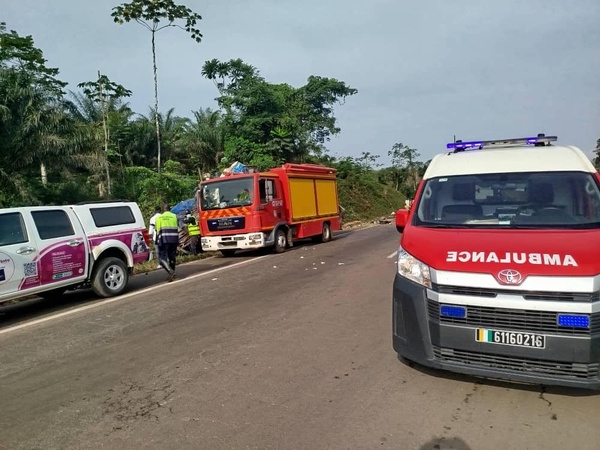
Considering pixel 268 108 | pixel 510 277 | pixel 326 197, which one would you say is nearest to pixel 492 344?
pixel 510 277

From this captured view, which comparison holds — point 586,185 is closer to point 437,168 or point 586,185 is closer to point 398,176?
point 437,168

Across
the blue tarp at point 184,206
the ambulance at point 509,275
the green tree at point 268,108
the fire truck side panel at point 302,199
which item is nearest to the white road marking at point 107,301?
the fire truck side panel at point 302,199

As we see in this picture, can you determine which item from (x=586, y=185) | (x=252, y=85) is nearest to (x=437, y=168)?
(x=586, y=185)

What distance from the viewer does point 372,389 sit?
4.32 m

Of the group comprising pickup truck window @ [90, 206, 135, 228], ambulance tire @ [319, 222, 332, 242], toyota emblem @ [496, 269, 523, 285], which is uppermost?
pickup truck window @ [90, 206, 135, 228]

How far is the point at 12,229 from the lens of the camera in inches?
307

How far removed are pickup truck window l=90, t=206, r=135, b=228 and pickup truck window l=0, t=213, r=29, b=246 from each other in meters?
1.39

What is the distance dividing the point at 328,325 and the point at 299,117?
2870 centimetres

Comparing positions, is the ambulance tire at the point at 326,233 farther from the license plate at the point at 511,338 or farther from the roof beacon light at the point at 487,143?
the license plate at the point at 511,338

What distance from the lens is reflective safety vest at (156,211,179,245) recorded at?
11.1 meters

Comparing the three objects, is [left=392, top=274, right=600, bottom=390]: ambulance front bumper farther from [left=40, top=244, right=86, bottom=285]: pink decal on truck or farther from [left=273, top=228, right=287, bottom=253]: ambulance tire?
[left=273, top=228, right=287, bottom=253]: ambulance tire

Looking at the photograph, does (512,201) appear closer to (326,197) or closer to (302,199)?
(302,199)

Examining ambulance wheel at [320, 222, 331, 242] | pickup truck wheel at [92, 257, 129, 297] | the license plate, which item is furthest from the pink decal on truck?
ambulance wheel at [320, 222, 331, 242]

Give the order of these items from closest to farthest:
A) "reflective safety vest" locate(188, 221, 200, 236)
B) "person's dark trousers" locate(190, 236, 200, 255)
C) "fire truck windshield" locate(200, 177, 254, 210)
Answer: "fire truck windshield" locate(200, 177, 254, 210), "reflective safety vest" locate(188, 221, 200, 236), "person's dark trousers" locate(190, 236, 200, 255)
